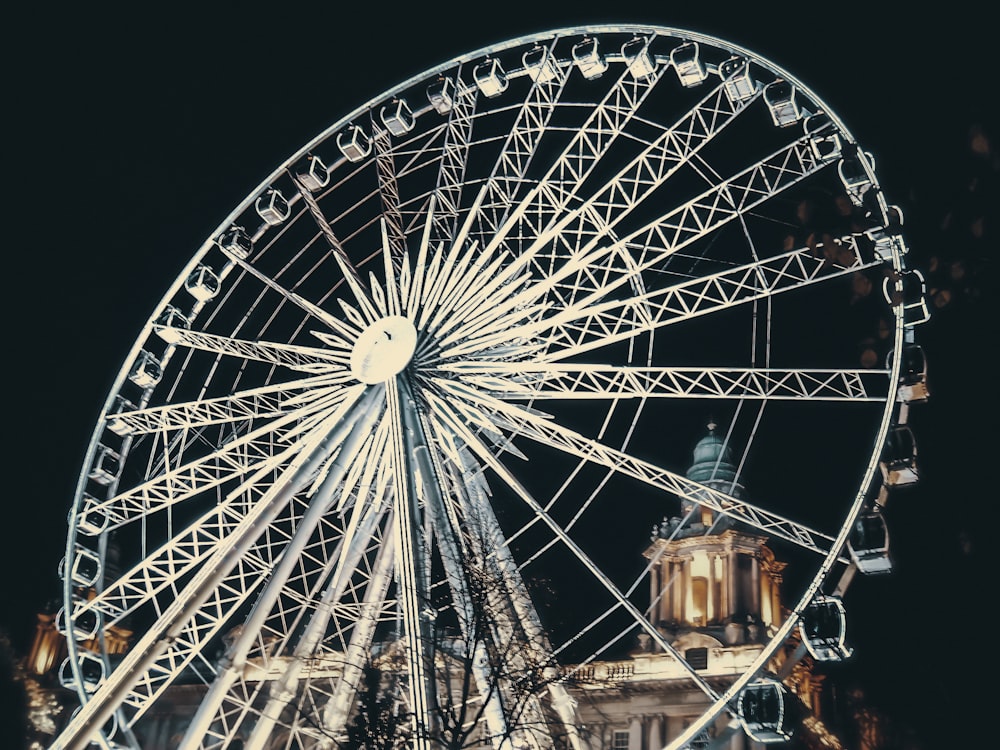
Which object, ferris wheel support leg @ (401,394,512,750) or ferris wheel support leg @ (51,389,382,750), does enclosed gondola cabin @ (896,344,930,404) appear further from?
ferris wheel support leg @ (51,389,382,750)

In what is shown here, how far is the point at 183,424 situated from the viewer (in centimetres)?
2530

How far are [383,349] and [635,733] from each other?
1162 inches

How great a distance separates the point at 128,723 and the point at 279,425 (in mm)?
6920

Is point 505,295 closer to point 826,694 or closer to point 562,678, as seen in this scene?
point 562,678

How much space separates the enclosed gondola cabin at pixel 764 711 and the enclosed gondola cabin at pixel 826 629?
3.20 feet

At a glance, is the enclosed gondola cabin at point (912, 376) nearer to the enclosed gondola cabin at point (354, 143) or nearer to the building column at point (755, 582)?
the enclosed gondola cabin at point (354, 143)

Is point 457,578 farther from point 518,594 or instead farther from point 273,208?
point 273,208

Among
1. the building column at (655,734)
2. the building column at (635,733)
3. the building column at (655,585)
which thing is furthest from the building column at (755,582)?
the building column at (635,733)

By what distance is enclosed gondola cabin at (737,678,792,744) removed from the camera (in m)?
19.9

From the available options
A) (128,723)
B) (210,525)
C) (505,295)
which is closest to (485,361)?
(505,295)

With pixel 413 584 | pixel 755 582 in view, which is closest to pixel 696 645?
pixel 755 582

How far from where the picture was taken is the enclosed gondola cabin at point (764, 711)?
19891mm

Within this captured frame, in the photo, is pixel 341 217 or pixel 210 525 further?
pixel 341 217

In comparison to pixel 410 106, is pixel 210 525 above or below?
below
